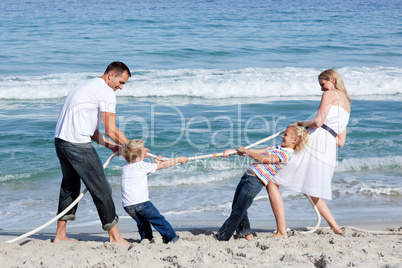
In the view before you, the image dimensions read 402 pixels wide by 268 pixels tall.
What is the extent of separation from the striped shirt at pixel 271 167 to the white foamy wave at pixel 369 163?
3562mm

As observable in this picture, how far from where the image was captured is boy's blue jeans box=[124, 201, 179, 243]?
479cm

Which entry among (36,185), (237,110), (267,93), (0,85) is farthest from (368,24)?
(36,185)

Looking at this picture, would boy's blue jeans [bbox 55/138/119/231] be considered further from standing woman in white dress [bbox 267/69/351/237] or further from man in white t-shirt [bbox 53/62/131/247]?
standing woman in white dress [bbox 267/69/351/237]

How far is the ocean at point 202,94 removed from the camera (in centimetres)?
679

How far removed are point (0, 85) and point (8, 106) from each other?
7.09 ft

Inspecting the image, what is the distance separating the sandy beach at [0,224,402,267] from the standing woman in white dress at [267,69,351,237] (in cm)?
46

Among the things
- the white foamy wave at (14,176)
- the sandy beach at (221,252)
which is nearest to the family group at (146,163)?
the sandy beach at (221,252)

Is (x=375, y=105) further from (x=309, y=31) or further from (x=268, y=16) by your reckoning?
(x=268, y=16)

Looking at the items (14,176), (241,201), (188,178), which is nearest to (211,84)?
(188,178)

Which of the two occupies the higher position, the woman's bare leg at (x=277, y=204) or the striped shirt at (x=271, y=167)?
the striped shirt at (x=271, y=167)

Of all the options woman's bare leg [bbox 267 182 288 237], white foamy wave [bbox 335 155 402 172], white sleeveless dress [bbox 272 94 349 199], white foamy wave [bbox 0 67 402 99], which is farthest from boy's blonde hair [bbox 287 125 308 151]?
white foamy wave [bbox 0 67 402 99]

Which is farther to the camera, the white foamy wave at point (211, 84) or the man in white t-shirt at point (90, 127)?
the white foamy wave at point (211, 84)

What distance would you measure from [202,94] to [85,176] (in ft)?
31.6

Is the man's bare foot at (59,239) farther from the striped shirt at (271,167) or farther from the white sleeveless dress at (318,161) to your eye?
the white sleeveless dress at (318,161)
